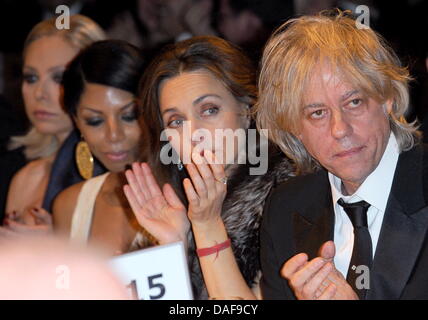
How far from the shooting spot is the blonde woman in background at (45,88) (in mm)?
3109

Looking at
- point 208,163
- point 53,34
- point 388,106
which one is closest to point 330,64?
point 388,106

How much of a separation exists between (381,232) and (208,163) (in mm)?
499

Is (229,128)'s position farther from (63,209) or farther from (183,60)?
(63,209)

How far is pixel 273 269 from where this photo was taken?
1965mm

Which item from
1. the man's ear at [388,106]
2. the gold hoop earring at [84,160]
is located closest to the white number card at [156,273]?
the man's ear at [388,106]

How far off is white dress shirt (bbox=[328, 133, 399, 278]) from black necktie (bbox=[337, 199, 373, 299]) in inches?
1.0

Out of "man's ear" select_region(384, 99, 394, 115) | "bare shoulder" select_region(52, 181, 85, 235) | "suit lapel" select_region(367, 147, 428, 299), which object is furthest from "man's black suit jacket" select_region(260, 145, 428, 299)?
"bare shoulder" select_region(52, 181, 85, 235)

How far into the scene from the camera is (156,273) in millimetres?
1709

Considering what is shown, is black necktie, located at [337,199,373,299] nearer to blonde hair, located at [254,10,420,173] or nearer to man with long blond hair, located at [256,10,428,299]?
man with long blond hair, located at [256,10,428,299]

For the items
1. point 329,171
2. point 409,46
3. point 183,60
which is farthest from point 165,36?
point 329,171

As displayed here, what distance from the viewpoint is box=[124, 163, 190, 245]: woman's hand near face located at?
6.94 ft

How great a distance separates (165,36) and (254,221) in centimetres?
208

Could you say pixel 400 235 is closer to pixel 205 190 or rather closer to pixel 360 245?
pixel 360 245

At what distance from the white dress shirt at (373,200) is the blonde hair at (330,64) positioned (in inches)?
2.0
